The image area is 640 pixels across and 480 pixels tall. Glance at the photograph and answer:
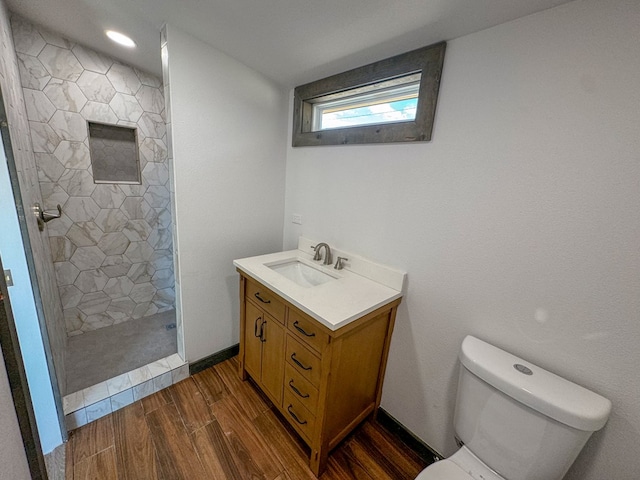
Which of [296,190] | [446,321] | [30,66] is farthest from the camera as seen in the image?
[296,190]

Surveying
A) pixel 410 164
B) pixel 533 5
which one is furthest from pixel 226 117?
pixel 533 5

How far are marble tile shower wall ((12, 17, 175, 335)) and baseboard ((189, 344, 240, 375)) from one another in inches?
36.4

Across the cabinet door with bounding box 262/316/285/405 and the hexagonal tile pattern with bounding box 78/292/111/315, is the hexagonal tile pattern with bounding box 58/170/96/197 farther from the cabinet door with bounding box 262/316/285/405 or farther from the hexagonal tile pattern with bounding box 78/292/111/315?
Answer: the cabinet door with bounding box 262/316/285/405

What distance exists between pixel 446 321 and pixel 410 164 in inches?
31.6

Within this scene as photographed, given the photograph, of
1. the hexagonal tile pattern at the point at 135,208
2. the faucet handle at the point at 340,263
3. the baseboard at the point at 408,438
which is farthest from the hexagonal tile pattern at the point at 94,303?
the baseboard at the point at 408,438

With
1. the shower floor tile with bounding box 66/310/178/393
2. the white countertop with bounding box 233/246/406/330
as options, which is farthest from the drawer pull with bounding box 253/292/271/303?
the shower floor tile with bounding box 66/310/178/393

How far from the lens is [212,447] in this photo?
4.33 ft

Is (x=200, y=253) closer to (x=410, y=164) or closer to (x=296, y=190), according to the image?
(x=296, y=190)

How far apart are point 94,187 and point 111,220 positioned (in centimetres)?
27

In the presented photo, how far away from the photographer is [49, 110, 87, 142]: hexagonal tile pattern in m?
1.64

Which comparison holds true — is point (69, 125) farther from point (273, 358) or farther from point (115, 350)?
point (273, 358)

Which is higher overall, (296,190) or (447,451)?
(296,190)

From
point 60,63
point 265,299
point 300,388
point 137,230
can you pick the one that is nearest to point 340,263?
point 265,299

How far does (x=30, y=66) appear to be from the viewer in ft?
4.96
